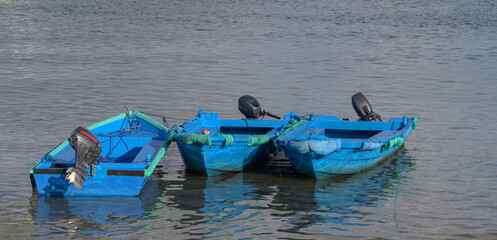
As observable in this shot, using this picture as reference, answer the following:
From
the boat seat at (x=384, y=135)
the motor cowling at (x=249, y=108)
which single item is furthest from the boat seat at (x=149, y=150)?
the boat seat at (x=384, y=135)

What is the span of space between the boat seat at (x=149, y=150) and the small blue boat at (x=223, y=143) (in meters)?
0.42

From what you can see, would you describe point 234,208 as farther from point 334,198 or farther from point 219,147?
point 334,198

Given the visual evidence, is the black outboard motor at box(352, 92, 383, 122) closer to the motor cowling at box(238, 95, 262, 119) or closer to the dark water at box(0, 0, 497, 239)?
the dark water at box(0, 0, 497, 239)

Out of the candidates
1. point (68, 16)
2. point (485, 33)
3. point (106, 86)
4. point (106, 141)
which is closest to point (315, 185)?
point (106, 141)

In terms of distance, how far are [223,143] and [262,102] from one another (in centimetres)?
821

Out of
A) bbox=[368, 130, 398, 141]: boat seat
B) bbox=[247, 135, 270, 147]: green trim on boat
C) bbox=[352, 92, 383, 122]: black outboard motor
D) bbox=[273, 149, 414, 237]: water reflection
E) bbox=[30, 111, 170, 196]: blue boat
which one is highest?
bbox=[352, 92, 383, 122]: black outboard motor

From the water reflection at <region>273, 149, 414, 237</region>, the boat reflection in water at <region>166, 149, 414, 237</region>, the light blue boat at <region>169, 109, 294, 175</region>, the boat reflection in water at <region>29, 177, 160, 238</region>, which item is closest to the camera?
the boat reflection in water at <region>29, 177, 160, 238</region>

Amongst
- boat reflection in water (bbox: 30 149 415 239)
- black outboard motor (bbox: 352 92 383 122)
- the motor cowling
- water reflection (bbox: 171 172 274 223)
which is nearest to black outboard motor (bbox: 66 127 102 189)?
boat reflection in water (bbox: 30 149 415 239)

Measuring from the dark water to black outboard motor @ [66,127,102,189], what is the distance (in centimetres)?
56

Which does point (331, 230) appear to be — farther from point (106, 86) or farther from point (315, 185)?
point (106, 86)

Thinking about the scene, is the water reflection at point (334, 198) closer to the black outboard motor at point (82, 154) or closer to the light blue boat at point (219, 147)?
the light blue boat at point (219, 147)

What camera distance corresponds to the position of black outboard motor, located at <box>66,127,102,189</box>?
37.4 feet

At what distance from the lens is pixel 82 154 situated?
11734 mm

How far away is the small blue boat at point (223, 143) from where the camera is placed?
12969 mm
